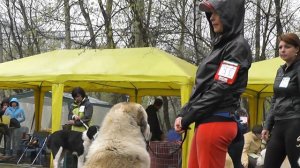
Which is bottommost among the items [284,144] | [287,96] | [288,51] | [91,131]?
[91,131]

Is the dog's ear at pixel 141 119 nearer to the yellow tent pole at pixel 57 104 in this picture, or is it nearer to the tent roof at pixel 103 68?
the tent roof at pixel 103 68

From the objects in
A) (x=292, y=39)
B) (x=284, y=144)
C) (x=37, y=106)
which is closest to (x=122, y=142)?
(x=284, y=144)

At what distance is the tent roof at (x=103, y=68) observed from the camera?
904 cm

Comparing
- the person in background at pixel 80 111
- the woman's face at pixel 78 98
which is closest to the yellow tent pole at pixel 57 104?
the person in background at pixel 80 111

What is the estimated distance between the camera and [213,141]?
115 inches

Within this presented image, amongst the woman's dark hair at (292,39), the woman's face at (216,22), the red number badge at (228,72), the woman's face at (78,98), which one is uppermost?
the woman's face at (216,22)

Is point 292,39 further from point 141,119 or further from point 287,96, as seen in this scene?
point 141,119

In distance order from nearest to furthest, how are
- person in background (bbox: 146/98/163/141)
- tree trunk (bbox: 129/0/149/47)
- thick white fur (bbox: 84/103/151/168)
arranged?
thick white fur (bbox: 84/103/151/168) → tree trunk (bbox: 129/0/149/47) → person in background (bbox: 146/98/163/141)

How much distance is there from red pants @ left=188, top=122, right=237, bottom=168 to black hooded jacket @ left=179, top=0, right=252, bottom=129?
4cm

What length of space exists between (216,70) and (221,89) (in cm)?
15

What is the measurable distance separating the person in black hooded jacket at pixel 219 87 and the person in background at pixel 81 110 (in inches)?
221

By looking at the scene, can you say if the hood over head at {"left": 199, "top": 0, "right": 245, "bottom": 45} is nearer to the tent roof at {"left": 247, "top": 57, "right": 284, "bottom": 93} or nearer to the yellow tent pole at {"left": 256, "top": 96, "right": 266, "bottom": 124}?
the tent roof at {"left": 247, "top": 57, "right": 284, "bottom": 93}

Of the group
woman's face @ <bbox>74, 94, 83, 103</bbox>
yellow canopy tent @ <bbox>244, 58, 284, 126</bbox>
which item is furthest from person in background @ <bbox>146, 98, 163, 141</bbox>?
woman's face @ <bbox>74, 94, 83, 103</bbox>

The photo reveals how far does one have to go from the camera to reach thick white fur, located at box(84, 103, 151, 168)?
3355 millimetres
